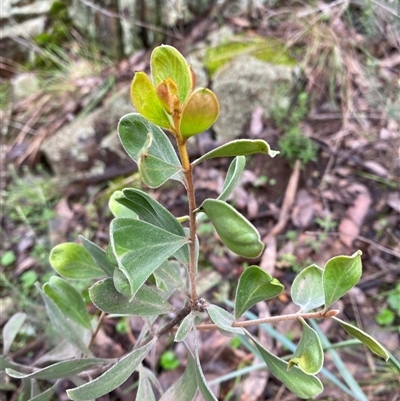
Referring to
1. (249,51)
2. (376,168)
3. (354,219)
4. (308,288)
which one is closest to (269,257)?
(354,219)

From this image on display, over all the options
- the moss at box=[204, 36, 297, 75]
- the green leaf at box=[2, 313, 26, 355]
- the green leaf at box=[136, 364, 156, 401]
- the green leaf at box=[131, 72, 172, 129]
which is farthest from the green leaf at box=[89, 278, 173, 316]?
the moss at box=[204, 36, 297, 75]

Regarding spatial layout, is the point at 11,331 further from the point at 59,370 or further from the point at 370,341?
the point at 370,341

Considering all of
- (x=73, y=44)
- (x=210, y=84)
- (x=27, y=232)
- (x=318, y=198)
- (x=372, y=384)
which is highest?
(x=73, y=44)

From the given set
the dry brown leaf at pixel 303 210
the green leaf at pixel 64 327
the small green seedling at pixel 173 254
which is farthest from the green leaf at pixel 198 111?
the dry brown leaf at pixel 303 210

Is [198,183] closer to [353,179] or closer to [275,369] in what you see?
[353,179]

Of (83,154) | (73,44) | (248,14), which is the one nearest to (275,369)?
(83,154)

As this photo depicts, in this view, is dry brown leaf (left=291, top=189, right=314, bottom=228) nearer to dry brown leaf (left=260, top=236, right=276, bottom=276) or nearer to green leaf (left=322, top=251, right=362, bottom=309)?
dry brown leaf (left=260, top=236, right=276, bottom=276)
